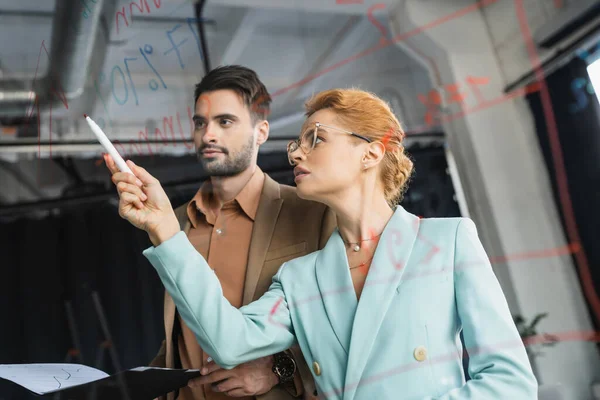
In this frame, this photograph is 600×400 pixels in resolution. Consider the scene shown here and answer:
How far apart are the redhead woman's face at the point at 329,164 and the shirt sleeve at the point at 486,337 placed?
0.34 ft

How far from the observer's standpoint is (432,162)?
1.51ft

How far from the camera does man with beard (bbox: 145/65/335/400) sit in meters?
0.42

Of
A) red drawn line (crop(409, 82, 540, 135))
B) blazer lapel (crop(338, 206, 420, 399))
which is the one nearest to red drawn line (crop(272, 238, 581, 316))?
blazer lapel (crop(338, 206, 420, 399))

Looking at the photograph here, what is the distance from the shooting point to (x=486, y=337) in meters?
0.35

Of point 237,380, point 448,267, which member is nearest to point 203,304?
point 237,380

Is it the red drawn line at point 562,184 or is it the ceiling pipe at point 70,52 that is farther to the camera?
the ceiling pipe at point 70,52

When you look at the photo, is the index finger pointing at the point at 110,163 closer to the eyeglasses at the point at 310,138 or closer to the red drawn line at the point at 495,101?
the eyeglasses at the point at 310,138

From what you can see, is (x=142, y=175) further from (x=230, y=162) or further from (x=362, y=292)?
(x=362, y=292)

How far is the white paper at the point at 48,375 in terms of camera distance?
0.37 m

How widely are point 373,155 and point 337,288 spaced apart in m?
0.11

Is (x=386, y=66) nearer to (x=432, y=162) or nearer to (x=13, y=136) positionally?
(x=432, y=162)

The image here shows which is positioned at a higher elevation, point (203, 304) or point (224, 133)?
point (224, 133)

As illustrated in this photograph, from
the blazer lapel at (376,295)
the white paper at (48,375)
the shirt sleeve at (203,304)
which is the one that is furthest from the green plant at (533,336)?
the white paper at (48,375)

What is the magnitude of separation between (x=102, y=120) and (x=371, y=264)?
0.84 ft
